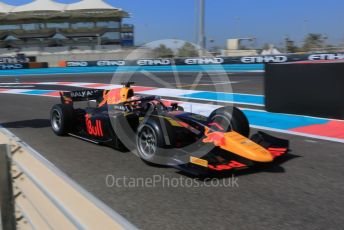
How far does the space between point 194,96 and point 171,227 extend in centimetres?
1040

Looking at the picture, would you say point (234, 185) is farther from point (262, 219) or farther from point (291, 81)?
point (291, 81)

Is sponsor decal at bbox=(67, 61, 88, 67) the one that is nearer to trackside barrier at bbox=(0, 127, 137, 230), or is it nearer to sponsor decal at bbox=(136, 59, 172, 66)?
sponsor decal at bbox=(136, 59, 172, 66)

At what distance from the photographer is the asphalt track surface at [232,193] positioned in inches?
142

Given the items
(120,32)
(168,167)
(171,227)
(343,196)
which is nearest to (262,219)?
(171,227)

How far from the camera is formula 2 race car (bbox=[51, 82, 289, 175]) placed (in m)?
4.89

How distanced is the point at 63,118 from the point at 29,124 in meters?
2.04

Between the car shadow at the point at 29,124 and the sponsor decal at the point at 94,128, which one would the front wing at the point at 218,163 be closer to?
the sponsor decal at the point at 94,128

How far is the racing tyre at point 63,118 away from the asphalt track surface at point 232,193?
77cm

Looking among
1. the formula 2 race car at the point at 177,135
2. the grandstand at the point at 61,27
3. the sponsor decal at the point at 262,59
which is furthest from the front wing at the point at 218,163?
the grandstand at the point at 61,27

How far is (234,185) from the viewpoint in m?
4.59

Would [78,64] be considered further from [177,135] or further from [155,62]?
[177,135]

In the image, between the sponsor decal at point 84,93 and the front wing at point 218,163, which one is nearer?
the front wing at point 218,163

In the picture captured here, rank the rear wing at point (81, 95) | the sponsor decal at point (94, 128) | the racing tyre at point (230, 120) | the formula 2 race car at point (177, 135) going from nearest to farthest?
the formula 2 race car at point (177, 135) < the racing tyre at point (230, 120) < the sponsor decal at point (94, 128) < the rear wing at point (81, 95)

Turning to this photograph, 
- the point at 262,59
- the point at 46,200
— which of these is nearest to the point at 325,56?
the point at 262,59
